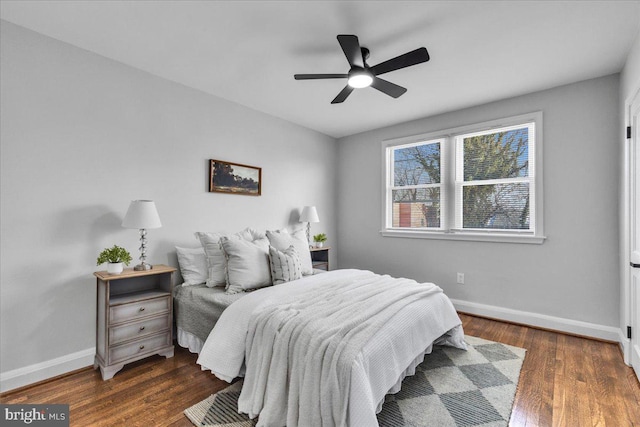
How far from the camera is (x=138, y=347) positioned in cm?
244

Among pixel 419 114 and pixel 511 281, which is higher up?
pixel 419 114

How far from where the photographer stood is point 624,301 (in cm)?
269

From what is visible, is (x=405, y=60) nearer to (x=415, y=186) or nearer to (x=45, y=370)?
(x=415, y=186)

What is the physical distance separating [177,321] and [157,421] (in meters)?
1.05

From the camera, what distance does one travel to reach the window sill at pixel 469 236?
3.36 meters

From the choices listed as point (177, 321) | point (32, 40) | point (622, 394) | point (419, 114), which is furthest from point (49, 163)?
point (622, 394)

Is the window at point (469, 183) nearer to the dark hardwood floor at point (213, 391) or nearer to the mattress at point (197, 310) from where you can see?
the dark hardwood floor at point (213, 391)

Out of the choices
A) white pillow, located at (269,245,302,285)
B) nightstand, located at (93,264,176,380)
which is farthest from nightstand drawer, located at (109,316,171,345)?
white pillow, located at (269,245,302,285)

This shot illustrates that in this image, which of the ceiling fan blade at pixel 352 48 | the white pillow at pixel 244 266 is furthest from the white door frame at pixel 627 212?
the white pillow at pixel 244 266

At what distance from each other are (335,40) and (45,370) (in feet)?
10.9

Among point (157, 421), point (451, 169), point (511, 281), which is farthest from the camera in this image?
point (451, 169)

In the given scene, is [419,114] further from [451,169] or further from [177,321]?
[177,321]

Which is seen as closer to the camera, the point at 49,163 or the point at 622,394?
the point at 622,394

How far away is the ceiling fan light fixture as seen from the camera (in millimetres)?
2322
